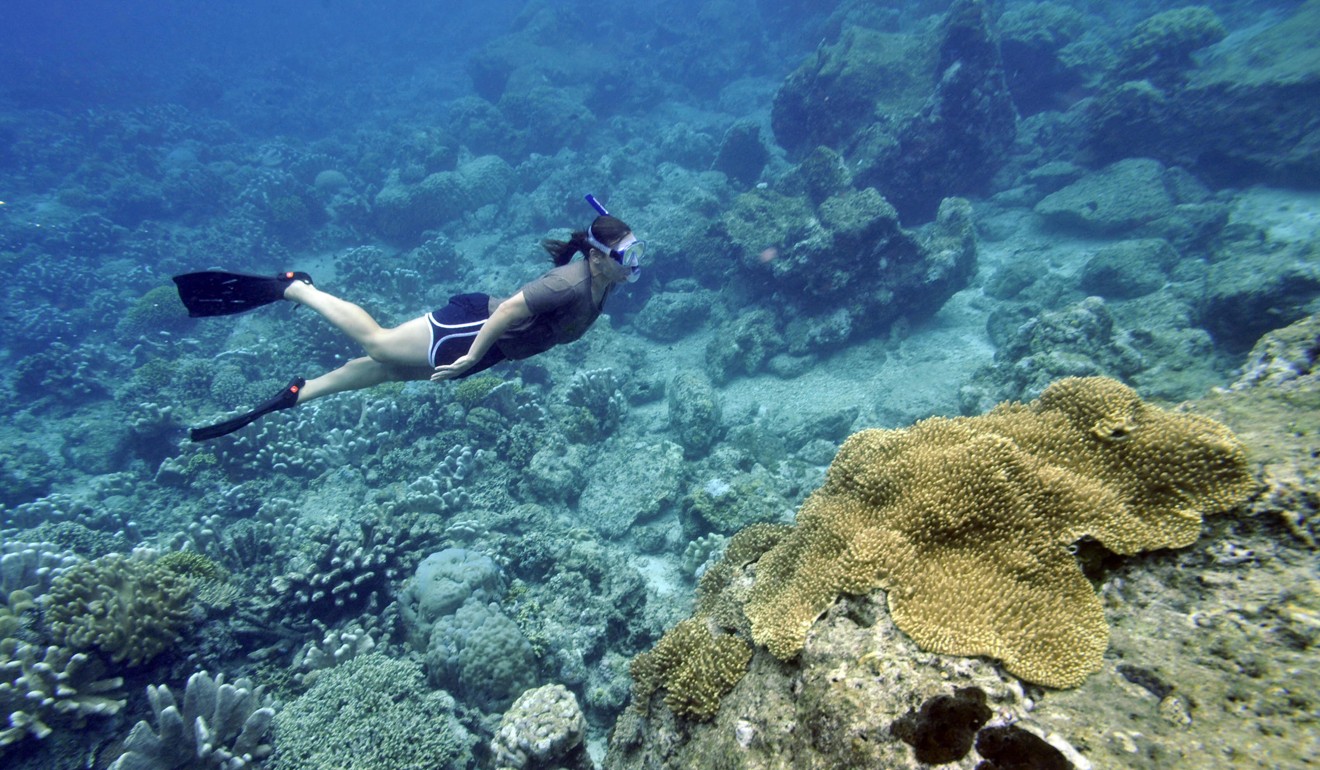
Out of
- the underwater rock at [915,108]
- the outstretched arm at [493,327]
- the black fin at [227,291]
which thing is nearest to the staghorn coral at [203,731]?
the outstretched arm at [493,327]

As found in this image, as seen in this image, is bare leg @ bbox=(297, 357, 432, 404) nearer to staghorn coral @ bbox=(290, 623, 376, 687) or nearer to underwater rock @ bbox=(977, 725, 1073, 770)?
staghorn coral @ bbox=(290, 623, 376, 687)

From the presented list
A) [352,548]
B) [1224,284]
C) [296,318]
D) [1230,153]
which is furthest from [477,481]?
[1230,153]

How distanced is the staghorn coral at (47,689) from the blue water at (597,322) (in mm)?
41

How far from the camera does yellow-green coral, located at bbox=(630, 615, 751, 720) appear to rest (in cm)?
311

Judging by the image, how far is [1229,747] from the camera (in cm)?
180

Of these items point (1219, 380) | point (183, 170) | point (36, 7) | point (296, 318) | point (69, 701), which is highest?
point (36, 7)

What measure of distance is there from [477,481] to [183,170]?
26207mm

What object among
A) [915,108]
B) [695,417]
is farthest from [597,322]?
[915,108]

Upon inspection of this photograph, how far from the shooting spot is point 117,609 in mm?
4832

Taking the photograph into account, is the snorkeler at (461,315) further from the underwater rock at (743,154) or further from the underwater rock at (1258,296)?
the underwater rock at (743,154)

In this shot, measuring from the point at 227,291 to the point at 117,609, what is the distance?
3.21m

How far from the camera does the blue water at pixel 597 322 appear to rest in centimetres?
577

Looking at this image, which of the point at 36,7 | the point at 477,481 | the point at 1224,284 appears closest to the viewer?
the point at 1224,284

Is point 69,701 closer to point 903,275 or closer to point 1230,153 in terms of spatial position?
point 903,275
